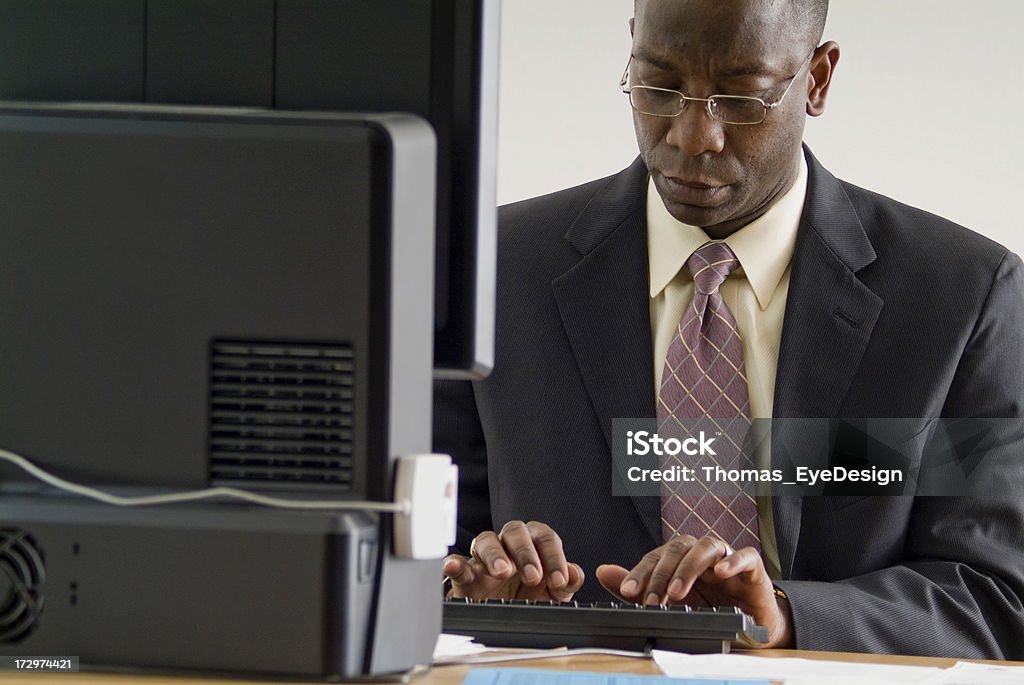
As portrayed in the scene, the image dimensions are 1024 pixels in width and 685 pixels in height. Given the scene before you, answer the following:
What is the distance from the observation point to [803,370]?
61.1 inches

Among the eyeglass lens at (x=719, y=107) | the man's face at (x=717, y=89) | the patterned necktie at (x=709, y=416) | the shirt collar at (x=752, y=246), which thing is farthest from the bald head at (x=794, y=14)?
the patterned necktie at (x=709, y=416)

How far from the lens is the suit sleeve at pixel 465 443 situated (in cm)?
171

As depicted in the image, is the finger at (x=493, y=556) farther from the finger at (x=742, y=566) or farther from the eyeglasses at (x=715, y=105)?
the eyeglasses at (x=715, y=105)

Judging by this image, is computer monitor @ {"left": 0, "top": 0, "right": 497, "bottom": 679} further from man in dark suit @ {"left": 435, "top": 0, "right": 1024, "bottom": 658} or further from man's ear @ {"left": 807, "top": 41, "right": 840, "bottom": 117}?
man's ear @ {"left": 807, "top": 41, "right": 840, "bottom": 117}

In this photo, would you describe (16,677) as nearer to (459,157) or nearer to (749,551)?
(459,157)

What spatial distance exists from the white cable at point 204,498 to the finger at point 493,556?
440 millimetres

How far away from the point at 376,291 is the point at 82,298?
183 millimetres

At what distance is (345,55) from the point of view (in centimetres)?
78

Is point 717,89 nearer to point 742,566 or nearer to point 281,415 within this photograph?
A: point 742,566

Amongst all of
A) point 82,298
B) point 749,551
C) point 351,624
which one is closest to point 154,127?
point 82,298

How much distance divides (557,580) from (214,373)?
0.52 meters

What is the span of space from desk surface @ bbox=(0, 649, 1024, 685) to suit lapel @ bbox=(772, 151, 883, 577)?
50 centimetres

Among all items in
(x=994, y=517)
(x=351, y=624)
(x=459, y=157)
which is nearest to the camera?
(x=351, y=624)

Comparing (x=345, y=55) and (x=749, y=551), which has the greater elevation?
(x=345, y=55)
